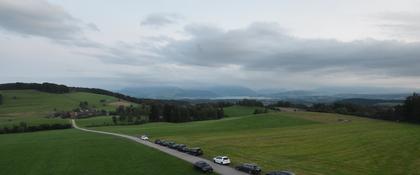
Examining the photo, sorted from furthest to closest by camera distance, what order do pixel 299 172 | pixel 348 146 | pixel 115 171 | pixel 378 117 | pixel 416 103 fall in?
pixel 378 117, pixel 416 103, pixel 348 146, pixel 115 171, pixel 299 172

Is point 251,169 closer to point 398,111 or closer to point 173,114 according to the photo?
point 398,111

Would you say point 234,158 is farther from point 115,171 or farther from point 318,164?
point 115,171

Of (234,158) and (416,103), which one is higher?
(416,103)

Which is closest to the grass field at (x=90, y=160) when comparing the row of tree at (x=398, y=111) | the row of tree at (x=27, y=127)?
the row of tree at (x=27, y=127)

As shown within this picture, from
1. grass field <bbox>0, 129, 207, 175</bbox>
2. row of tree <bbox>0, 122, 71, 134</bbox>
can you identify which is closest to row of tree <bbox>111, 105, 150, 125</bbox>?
row of tree <bbox>0, 122, 71, 134</bbox>

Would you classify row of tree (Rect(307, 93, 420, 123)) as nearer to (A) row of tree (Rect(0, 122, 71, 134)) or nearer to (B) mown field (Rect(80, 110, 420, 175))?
(B) mown field (Rect(80, 110, 420, 175))

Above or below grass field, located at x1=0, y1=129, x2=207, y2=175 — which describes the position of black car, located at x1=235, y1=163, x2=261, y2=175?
above

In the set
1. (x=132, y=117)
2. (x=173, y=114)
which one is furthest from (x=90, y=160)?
(x=173, y=114)

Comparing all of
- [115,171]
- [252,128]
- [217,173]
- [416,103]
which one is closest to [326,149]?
[217,173]
